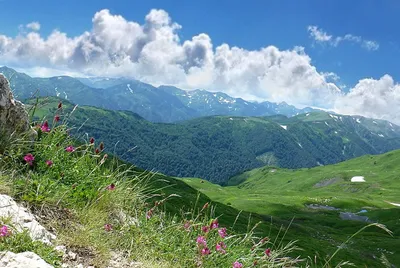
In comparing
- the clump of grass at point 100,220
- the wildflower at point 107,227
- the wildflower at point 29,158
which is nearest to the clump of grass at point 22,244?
the clump of grass at point 100,220

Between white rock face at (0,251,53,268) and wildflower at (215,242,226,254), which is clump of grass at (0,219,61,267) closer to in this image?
white rock face at (0,251,53,268)

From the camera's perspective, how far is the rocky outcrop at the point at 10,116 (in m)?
7.50

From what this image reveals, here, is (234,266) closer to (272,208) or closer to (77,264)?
(77,264)

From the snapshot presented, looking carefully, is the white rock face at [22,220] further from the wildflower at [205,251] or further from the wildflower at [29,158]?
the wildflower at [205,251]

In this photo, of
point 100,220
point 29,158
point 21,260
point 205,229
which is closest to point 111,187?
point 100,220

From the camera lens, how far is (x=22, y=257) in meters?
4.52

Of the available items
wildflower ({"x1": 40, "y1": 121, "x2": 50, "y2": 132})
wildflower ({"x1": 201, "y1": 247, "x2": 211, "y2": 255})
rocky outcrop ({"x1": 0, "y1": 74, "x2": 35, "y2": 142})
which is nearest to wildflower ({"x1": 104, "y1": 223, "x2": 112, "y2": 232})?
wildflower ({"x1": 201, "y1": 247, "x2": 211, "y2": 255})

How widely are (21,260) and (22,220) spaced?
1.24 meters

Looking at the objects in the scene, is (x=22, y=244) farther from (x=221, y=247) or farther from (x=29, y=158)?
(x=221, y=247)

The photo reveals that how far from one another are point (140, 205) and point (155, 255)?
1.95m

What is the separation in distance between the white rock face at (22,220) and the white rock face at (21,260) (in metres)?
0.59

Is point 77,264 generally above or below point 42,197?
below

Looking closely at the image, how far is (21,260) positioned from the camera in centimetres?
445

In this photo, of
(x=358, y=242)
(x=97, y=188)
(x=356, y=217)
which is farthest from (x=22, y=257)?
(x=356, y=217)
